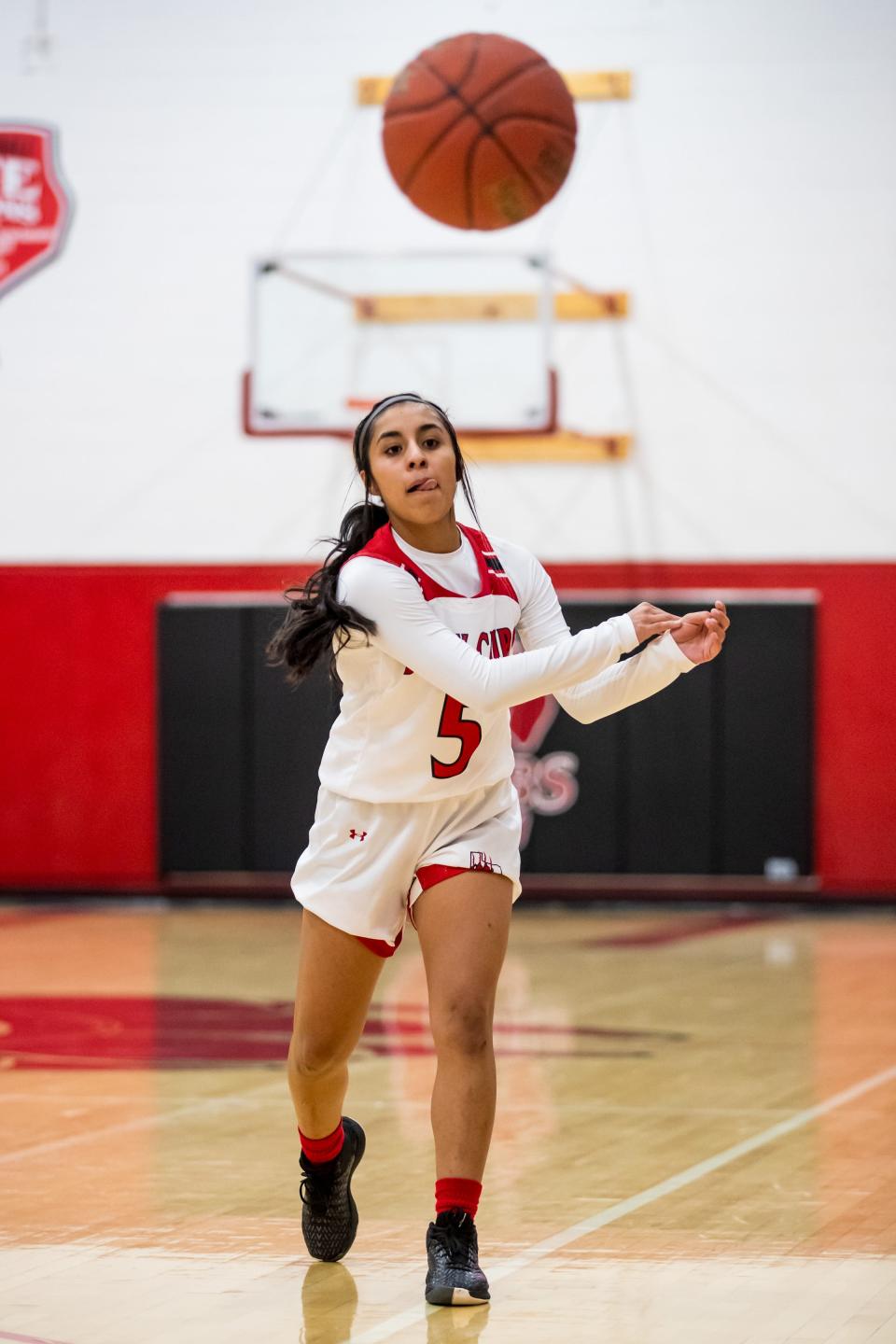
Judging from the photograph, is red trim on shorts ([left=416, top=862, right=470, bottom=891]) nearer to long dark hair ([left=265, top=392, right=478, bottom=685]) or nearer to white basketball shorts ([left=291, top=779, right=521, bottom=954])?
white basketball shorts ([left=291, top=779, right=521, bottom=954])

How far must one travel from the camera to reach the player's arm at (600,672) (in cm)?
399

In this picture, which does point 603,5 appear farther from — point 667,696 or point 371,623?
point 371,623

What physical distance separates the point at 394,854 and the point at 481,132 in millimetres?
5914

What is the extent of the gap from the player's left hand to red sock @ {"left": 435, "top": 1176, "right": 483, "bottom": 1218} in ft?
3.61

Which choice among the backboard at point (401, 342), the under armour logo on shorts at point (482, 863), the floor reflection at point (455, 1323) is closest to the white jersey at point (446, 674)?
the under armour logo on shorts at point (482, 863)

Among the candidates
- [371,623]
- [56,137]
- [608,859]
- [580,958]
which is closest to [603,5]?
[56,137]

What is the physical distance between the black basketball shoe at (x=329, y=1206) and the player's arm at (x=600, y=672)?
1.08 meters

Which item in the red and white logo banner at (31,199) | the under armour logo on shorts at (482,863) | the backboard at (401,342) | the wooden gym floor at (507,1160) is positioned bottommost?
the wooden gym floor at (507,1160)

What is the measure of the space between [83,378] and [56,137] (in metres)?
1.78

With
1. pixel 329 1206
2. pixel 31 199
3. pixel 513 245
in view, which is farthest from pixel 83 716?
pixel 329 1206

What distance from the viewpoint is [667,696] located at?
13812mm

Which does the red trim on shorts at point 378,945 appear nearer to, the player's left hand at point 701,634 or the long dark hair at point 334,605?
the long dark hair at point 334,605

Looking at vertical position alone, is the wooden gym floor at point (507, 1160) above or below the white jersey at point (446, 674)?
below

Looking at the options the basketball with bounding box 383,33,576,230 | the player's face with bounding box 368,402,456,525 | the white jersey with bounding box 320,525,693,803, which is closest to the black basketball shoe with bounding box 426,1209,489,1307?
the white jersey with bounding box 320,525,693,803
